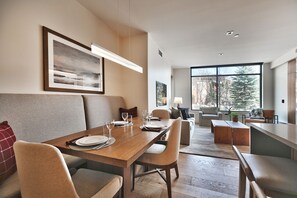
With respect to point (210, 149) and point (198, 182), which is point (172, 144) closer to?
point (198, 182)

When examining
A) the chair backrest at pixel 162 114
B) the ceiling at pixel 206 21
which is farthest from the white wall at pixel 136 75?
the chair backrest at pixel 162 114

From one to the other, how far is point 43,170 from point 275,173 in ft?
4.51

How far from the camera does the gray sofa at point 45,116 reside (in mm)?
1351

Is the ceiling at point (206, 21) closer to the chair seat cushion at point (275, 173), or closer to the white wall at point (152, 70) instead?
the white wall at point (152, 70)

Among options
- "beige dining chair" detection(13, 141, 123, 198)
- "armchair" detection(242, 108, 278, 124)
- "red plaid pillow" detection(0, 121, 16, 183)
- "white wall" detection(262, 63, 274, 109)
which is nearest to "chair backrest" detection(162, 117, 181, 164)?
"beige dining chair" detection(13, 141, 123, 198)

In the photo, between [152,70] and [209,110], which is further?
[209,110]

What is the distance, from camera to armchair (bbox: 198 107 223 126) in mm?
5527

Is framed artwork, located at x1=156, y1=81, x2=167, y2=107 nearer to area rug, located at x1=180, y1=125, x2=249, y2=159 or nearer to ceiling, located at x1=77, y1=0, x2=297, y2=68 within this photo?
ceiling, located at x1=77, y1=0, x2=297, y2=68

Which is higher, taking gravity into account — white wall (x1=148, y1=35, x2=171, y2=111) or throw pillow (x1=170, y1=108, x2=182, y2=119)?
white wall (x1=148, y1=35, x2=171, y2=111)

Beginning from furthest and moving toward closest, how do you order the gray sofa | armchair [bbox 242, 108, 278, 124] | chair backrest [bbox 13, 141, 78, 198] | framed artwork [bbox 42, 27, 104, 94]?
armchair [bbox 242, 108, 278, 124] → framed artwork [bbox 42, 27, 104, 94] → the gray sofa → chair backrest [bbox 13, 141, 78, 198]

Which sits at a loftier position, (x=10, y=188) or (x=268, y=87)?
(x=268, y=87)

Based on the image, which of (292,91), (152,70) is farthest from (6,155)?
(292,91)

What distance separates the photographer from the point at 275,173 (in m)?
0.88

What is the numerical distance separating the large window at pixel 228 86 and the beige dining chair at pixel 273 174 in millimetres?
5879
